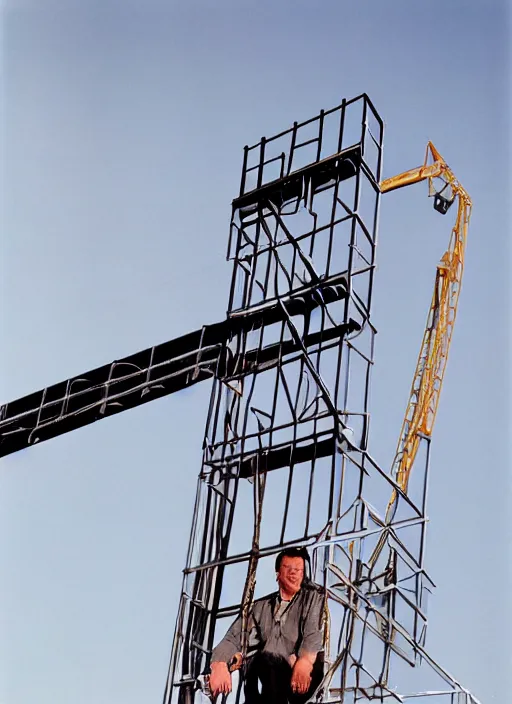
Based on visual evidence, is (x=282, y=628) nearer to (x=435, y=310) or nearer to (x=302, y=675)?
(x=302, y=675)

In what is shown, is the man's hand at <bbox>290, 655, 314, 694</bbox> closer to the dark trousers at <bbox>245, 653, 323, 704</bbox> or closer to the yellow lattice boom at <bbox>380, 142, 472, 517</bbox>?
the dark trousers at <bbox>245, 653, 323, 704</bbox>

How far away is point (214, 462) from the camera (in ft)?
43.3

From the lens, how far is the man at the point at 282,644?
37.1 ft

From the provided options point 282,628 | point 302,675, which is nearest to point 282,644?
point 282,628

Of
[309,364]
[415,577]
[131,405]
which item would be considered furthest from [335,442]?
[131,405]

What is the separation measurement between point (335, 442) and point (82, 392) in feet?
14.7

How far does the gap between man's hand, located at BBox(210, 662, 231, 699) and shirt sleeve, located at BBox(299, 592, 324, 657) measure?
2.95 ft

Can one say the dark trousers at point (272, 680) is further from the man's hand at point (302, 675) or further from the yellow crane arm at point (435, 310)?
the yellow crane arm at point (435, 310)

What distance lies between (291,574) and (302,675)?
1.08 metres

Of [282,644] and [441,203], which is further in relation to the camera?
[441,203]

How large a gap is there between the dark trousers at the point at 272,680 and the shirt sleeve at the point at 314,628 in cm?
15

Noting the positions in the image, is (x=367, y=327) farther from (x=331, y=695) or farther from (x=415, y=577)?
(x=331, y=695)

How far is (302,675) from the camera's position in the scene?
11.3m

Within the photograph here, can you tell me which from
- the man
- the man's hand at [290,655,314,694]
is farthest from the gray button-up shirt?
the man's hand at [290,655,314,694]
